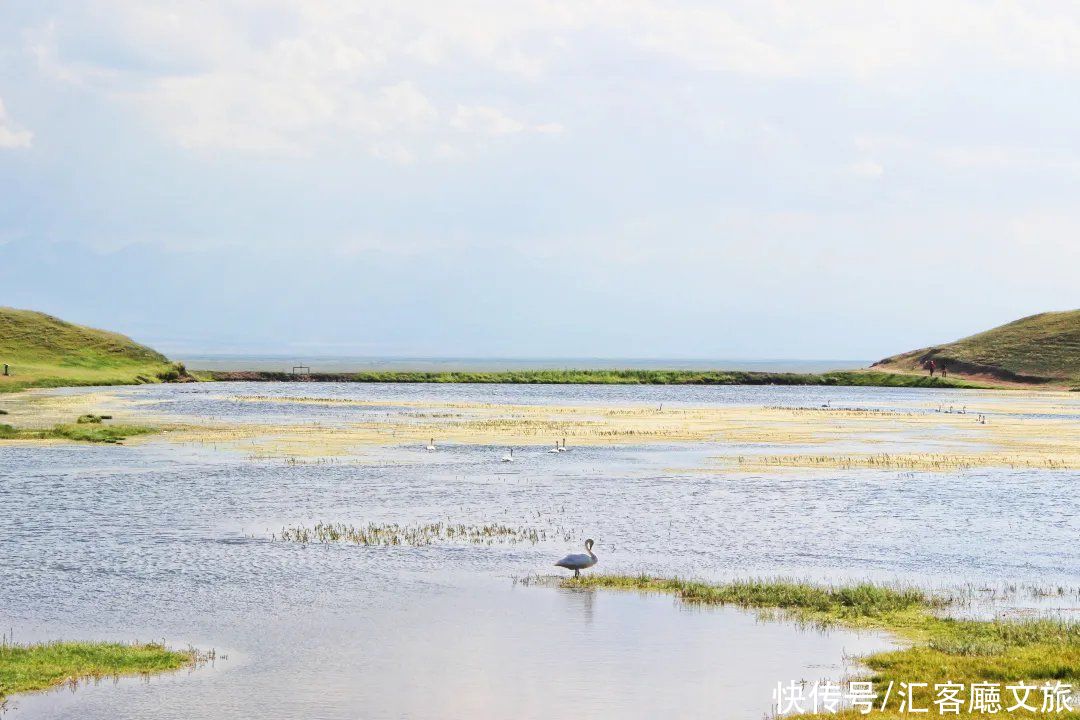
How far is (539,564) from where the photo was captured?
1060 inches

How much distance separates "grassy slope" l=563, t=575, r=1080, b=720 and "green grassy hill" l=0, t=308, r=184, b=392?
109516 mm

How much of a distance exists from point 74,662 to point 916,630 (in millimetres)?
14041

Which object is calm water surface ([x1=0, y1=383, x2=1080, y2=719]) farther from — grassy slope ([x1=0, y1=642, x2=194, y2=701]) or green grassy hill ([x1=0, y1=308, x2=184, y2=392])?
green grassy hill ([x1=0, y1=308, x2=184, y2=392])

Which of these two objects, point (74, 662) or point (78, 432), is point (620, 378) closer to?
point (78, 432)

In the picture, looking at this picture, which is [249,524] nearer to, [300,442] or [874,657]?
[874,657]

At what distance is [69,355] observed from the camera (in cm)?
14312

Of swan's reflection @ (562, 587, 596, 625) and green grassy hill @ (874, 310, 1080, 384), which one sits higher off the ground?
green grassy hill @ (874, 310, 1080, 384)

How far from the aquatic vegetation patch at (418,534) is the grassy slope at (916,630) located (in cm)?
567

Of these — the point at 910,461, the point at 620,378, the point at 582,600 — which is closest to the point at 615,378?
the point at 620,378

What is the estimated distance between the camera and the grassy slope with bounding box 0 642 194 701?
1678cm

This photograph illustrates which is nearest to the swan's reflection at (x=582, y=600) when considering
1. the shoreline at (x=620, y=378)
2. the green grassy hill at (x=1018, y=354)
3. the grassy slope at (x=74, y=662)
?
the grassy slope at (x=74, y=662)

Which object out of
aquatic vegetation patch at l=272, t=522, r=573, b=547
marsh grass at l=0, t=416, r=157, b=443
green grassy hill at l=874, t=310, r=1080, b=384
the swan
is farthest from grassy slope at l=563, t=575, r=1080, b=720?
green grassy hill at l=874, t=310, r=1080, b=384

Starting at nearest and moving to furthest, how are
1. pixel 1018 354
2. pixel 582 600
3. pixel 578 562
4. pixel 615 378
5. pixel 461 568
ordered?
pixel 582 600 → pixel 578 562 → pixel 461 568 → pixel 1018 354 → pixel 615 378

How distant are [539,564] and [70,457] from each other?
3005 cm
